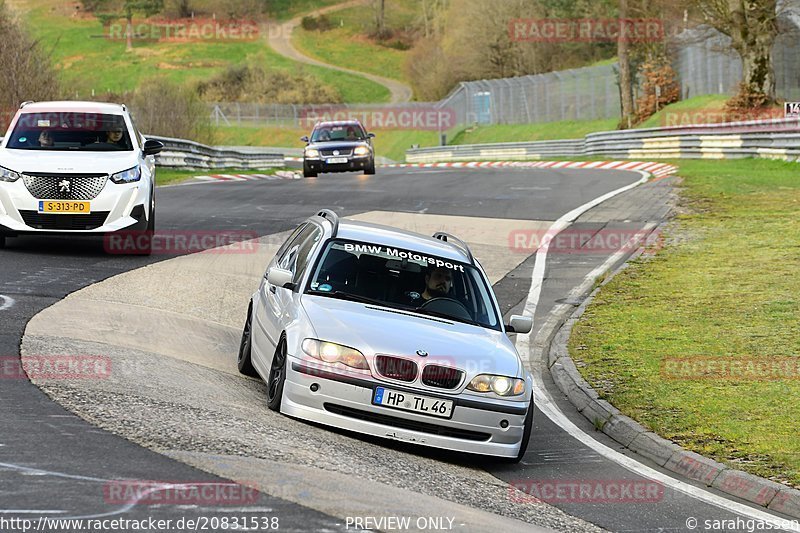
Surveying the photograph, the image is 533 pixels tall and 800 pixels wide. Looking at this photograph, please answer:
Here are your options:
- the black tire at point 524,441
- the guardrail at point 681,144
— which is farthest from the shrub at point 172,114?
the black tire at point 524,441

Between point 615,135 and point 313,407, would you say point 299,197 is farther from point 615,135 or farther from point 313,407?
point 615,135

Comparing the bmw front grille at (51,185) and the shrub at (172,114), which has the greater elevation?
the bmw front grille at (51,185)

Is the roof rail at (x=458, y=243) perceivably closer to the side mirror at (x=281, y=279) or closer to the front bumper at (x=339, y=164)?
the side mirror at (x=281, y=279)

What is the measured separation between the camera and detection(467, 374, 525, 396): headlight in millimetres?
8836

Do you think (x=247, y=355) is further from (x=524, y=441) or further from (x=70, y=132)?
(x=70, y=132)

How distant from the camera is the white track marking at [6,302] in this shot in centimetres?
1220

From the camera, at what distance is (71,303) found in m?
12.7

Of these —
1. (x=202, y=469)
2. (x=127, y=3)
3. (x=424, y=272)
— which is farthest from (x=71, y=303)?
(x=127, y=3)

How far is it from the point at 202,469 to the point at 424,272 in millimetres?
3496
